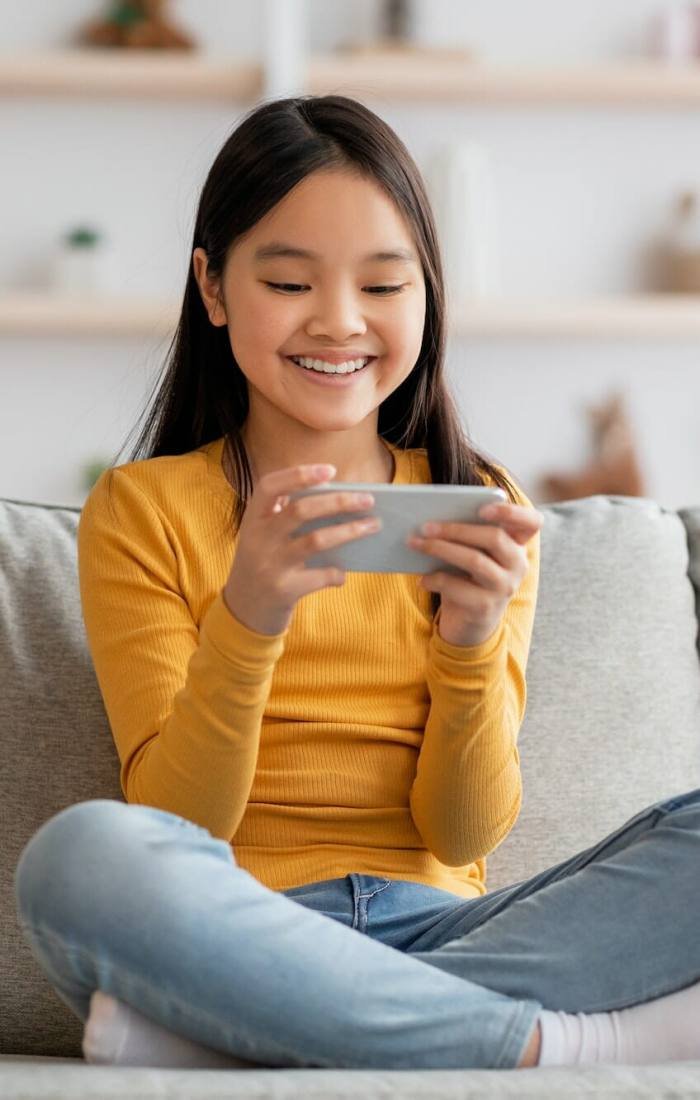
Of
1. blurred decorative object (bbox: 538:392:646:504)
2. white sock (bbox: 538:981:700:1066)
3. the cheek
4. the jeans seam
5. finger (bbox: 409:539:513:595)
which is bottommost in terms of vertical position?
blurred decorative object (bbox: 538:392:646:504)

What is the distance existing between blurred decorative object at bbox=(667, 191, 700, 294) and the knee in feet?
10.3

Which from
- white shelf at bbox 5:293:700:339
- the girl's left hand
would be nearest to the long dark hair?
the girl's left hand

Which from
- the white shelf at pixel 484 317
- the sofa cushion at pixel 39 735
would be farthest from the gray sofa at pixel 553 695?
the white shelf at pixel 484 317

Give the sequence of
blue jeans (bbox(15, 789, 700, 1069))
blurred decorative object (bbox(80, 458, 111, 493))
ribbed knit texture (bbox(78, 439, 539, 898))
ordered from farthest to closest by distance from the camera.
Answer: blurred decorative object (bbox(80, 458, 111, 493)) < ribbed knit texture (bbox(78, 439, 539, 898)) < blue jeans (bbox(15, 789, 700, 1069))

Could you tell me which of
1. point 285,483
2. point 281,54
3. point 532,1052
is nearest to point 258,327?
point 285,483

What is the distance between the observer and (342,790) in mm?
1404

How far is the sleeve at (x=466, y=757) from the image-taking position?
1342 mm

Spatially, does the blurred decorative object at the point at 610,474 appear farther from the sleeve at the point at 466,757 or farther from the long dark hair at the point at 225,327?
the sleeve at the point at 466,757

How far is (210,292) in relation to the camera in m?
1.54

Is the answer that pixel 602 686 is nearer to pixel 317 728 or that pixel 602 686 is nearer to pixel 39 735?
pixel 317 728

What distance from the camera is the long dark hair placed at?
4.83ft

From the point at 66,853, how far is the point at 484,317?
2.87 metres

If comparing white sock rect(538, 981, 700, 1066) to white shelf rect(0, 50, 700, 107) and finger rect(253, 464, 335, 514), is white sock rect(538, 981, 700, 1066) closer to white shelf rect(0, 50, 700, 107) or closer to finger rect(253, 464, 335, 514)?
finger rect(253, 464, 335, 514)

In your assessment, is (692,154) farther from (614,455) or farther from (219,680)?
(219,680)
